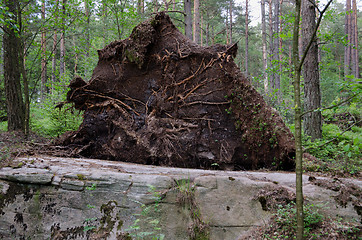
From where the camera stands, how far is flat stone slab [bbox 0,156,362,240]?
9.87 ft

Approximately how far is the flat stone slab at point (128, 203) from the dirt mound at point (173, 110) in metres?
1.41

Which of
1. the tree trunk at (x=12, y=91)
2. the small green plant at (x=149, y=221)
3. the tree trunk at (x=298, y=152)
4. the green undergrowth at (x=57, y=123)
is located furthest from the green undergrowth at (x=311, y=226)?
the tree trunk at (x=12, y=91)

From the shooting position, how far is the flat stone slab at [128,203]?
301cm

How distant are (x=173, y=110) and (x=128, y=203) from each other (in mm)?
2800

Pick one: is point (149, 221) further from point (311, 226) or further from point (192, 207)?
point (311, 226)

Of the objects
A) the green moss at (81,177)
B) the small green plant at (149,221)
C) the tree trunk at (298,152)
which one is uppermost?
the tree trunk at (298,152)

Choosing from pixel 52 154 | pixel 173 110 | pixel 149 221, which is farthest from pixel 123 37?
pixel 149 221

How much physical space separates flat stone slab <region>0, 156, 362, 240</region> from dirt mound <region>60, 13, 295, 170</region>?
141 cm

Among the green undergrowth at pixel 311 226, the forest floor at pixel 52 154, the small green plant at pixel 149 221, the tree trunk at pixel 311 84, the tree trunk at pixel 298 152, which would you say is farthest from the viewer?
the tree trunk at pixel 311 84

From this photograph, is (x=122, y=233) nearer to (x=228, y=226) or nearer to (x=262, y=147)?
(x=228, y=226)

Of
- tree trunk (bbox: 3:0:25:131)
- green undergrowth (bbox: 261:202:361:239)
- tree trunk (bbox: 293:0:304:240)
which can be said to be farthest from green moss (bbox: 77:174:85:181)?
tree trunk (bbox: 3:0:25:131)

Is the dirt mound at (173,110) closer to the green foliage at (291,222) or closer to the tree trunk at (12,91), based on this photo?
the green foliage at (291,222)

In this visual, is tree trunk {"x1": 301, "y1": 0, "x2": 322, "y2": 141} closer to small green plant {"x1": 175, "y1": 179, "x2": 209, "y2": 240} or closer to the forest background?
the forest background

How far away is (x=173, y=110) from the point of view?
550cm
